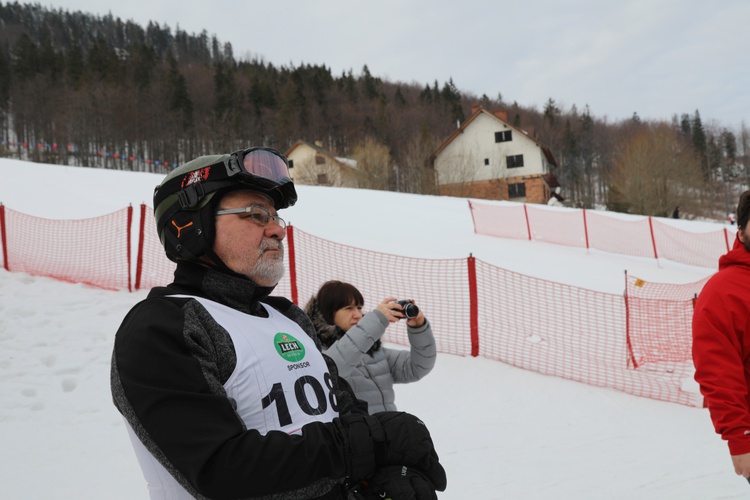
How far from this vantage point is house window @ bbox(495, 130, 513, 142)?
160 feet

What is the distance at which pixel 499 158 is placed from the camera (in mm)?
48781

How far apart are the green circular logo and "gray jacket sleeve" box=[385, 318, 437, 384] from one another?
125 centimetres

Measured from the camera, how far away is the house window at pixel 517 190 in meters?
48.6

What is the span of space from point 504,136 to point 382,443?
164 feet

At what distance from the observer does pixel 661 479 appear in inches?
164

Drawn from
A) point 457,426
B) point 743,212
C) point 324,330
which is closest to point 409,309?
point 324,330

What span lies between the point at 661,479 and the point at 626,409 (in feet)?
5.53

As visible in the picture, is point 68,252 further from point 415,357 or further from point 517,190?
point 517,190

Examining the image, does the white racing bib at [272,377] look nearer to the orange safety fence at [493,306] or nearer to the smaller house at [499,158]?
the orange safety fence at [493,306]

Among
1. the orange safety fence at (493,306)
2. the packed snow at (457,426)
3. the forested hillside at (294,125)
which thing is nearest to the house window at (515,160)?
the forested hillside at (294,125)

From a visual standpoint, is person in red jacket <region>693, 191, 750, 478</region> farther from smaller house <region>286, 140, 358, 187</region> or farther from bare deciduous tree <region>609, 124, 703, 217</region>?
smaller house <region>286, 140, 358, 187</region>

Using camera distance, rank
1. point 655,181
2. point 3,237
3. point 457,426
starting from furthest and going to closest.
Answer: point 655,181 → point 3,237 → point 457,426

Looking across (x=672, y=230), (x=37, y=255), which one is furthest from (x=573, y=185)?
(x=37, y=255)

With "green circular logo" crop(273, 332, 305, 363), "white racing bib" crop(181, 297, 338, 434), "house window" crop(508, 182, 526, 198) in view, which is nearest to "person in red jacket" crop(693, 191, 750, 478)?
"white racing bib" crop(181, 297, 338, 434)
